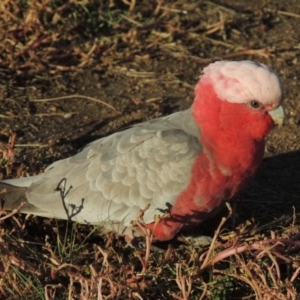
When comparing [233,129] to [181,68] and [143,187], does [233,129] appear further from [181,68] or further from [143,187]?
[181,68]

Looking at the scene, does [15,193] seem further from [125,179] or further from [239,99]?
[239,99]

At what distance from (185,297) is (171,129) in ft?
3.36

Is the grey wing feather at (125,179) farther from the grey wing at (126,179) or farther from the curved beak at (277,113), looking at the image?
the curved beak at (277,113)

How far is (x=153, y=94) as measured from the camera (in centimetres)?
607

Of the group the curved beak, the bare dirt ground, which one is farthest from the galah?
the bare dirt ground

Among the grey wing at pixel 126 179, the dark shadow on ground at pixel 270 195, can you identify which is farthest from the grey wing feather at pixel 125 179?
the dark shadow on ground at pixel 270 195

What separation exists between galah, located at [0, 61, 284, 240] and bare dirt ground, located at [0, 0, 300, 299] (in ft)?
0.54

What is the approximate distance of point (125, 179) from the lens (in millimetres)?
4332

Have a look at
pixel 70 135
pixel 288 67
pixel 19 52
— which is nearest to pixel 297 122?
pixel 288 67

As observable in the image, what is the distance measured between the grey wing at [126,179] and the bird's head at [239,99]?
131 mm

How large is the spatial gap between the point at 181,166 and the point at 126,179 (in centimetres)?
31

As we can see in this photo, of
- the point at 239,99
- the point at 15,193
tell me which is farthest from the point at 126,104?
the point at 239,99

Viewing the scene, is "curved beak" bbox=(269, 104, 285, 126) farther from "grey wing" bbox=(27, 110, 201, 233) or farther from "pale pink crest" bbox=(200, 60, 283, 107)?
"grey wing" bbox=(27, 110, 201, 233)

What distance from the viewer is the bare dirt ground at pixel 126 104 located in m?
4.05
